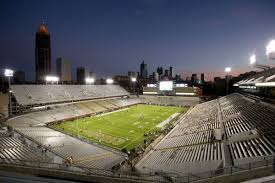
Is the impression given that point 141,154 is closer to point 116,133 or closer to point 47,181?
point 116,133

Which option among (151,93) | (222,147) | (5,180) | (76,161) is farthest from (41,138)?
(151,93)

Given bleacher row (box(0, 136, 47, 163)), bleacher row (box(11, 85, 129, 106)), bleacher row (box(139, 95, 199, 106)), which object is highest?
bleacher row (box(11, 85, 129, 106))

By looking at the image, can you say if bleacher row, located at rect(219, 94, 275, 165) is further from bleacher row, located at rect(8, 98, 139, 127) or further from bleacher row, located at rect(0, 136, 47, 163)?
bleacher row, located at rect(8, 98, 139, 127)

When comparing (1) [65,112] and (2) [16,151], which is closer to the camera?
(2) [16,151]

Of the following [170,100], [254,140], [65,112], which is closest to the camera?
[254,140]

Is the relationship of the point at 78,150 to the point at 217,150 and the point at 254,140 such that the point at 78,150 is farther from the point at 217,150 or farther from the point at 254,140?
the point at 254,140

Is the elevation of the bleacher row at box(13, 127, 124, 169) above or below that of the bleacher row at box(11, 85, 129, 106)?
below

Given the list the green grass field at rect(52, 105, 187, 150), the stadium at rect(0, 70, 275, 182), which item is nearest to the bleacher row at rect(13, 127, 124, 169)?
the stadium at rect(0, 70, 275, 182)

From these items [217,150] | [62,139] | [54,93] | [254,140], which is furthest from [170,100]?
[254,140]
